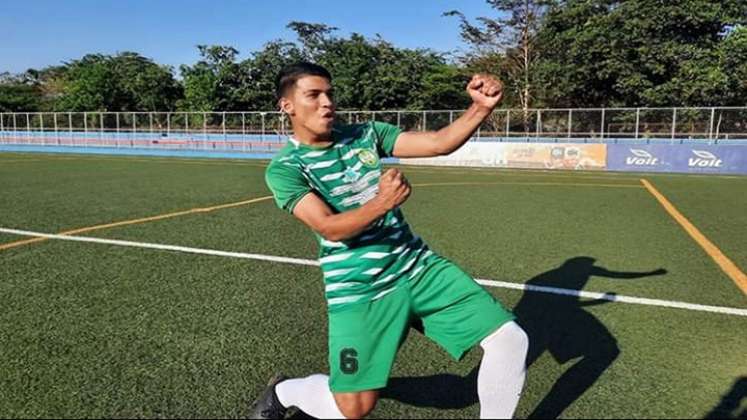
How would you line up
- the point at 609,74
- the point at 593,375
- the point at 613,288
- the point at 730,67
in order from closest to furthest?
the point at 593,375
the point at 613,288
the point at 730,67
the point at 609,74

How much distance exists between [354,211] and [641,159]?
2071cm

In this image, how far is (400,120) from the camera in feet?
99.2

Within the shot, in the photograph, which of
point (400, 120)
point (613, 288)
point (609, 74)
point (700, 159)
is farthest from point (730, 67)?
point (613, 288)

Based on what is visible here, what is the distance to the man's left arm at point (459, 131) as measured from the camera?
100 inches

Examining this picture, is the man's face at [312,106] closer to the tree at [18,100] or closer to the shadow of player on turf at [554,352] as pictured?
the shadow of player on turf at [554,352]

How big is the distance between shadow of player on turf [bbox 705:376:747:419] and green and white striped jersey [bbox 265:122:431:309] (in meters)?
1.73

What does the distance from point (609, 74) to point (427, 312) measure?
38.0m

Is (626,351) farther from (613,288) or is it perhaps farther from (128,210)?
(128,210)

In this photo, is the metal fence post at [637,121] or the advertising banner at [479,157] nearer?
the advertising banner at [479,157]

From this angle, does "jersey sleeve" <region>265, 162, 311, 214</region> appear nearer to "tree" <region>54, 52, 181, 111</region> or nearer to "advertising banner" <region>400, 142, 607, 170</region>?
"advertising banner" <region>400, 142, 607, 170</region>

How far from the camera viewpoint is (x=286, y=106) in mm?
2426

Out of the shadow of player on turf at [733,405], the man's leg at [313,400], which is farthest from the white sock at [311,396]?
the shadow of player on turf at [733,405]

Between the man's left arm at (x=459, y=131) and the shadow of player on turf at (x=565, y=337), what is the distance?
1.40 metres

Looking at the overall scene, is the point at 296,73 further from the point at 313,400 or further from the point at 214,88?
the point at 214,88
